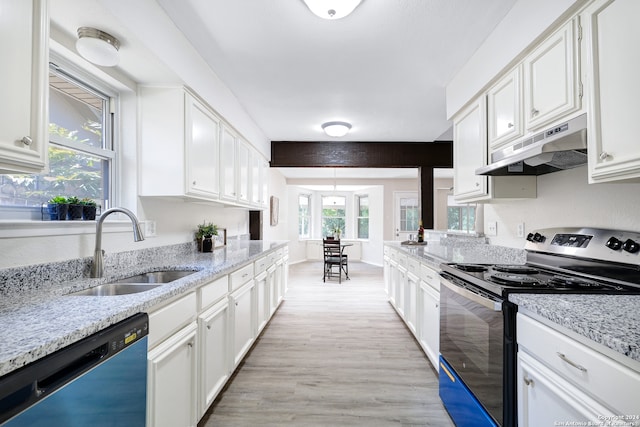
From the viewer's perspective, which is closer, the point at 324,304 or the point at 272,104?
the point at 272,104

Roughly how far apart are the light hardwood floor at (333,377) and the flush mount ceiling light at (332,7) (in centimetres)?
242

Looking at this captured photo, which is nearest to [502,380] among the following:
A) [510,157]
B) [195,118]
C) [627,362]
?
[627,362]

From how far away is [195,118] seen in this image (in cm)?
224

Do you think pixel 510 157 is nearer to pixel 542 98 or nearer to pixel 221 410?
pixel 542 98

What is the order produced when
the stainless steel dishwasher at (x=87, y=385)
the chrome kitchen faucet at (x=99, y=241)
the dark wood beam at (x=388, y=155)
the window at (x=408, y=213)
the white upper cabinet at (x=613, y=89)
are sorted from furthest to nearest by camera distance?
the window at (x=408, y=213), the dark wood beam at (x=388, y=155), the chrome kitchen faucet at (x=99, y=241), the white upper cabinet at (x=613, y=89), the stainless steel dishwasher at (x=87, y=385)

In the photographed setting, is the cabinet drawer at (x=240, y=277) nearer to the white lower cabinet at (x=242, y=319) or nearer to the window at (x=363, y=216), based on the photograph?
the white lower cabinet at (x=242, y=319)

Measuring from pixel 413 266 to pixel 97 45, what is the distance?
2741 mm

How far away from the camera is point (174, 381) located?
1.33m

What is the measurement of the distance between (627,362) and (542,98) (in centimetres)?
139

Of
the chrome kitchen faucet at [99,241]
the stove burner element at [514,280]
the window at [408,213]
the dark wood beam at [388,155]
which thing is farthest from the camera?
the window at [408,213]

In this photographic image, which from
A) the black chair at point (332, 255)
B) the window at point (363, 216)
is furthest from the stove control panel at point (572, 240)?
the window at point (363, 216)

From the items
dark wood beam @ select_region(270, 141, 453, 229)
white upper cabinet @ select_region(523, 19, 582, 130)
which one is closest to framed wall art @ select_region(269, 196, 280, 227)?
dark wood beam @ select_region(270, 141, 453, 229)

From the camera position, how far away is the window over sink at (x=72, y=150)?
138 centimetres

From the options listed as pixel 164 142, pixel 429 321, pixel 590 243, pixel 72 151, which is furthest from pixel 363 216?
pixel 72 151
